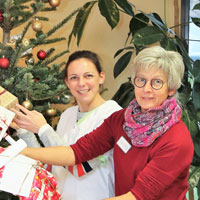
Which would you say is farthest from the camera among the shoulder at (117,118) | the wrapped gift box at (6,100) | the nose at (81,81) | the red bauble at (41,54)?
the red bauble at (41,54)

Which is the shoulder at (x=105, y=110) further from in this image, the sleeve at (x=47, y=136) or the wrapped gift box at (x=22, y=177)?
the wrapped gift box at (x=22, y=177)

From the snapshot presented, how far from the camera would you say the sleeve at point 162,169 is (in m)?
1.01

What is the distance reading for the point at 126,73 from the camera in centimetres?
290

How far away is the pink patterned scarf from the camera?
1.06 metres

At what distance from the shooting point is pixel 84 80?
55.2 inches

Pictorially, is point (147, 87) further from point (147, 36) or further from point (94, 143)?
point (147, 36)

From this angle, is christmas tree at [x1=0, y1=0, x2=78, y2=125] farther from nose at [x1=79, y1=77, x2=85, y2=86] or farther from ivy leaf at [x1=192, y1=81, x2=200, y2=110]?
ivy leaf at [x1=192, y1=81, x2=200, y2=110]

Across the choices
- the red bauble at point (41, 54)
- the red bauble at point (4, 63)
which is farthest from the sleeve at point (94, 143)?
the red bauble at point (41, 54)

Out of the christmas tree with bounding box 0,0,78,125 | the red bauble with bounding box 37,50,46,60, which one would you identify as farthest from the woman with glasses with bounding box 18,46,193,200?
the red bauble with bounding box 37,50,46,60

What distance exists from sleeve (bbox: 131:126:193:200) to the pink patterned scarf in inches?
1.8

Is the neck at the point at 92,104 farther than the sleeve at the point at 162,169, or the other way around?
the neck at the point at 92,104

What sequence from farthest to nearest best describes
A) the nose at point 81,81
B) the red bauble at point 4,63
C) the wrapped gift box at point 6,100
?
the red bauble at point 4,63 < the nose at point 81,81 < the wrapped gift box at point 6,100

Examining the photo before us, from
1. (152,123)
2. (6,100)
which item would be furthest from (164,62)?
(6,100)

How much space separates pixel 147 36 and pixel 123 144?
932 mm
